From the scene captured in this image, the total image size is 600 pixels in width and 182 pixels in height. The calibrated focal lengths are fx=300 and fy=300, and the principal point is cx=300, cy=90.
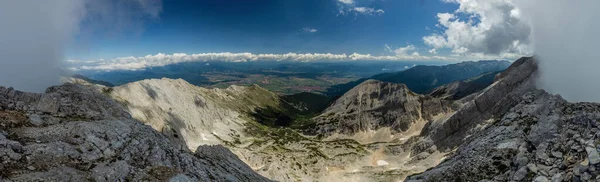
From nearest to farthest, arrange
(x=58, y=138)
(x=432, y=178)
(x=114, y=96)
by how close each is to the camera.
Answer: (x=58, y=138), (x=432, y=178), (x=114, y=96)

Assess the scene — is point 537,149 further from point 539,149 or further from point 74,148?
point 74,148

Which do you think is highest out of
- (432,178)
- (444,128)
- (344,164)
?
(432,178)

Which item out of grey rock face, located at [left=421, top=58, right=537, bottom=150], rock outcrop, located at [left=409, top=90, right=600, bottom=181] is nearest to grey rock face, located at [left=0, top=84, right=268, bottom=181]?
rock outcrop, located at [left=409, top=90, right=600, bottom=181]

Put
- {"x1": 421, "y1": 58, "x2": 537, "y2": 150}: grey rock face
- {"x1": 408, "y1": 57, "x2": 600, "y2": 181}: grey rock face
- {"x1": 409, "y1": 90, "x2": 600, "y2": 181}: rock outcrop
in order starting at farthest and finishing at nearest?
{"x1": 421, "y1": 58, "x2": 537, "y2": 150}: grey rock face
{"x1": 408, "y1": 57, "x2": 600, "y2": 181}: grey rock face
{"x1": 409, "y1": 90, "x2": 600, "y2": 181}: rock outcrop

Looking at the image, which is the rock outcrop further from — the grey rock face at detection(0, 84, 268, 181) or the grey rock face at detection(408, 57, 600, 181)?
the grey rock face at detection(0, 84, 268, 181)

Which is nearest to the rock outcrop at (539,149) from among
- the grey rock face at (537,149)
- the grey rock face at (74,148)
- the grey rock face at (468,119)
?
the grey rock face at (537,149)

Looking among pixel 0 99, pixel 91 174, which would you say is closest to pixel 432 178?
pixel 91 174

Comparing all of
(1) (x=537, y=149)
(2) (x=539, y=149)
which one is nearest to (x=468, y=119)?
(1) (x=537, y=149)

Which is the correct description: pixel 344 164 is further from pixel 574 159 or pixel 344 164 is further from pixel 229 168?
pixel 574 159
